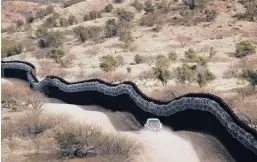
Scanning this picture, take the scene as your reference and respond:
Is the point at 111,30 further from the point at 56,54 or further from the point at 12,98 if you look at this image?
the point at 12,98

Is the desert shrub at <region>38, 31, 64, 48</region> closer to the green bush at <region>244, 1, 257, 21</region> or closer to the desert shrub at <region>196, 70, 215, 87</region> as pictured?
the green bush at <region>244, 1, 257, 21</region>

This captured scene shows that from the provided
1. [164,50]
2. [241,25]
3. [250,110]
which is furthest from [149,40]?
[250,110]

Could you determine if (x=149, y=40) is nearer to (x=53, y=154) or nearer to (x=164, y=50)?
(x=164, y=50)

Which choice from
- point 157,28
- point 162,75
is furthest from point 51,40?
point 162,75

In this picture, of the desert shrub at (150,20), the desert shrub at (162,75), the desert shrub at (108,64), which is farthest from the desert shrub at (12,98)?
the desert shrub at (150,20)

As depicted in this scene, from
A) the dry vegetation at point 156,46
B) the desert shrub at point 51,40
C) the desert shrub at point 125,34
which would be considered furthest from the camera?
the desert shrub at point 51,40

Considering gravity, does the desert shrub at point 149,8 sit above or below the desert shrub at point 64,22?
above

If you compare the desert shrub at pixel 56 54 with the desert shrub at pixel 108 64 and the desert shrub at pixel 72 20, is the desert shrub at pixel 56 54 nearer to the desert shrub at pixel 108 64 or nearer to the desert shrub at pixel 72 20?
the desert shrub at pixel 108 64
